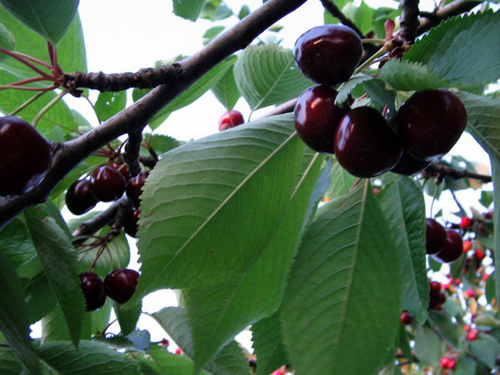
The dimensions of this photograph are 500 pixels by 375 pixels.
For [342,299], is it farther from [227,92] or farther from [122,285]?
[227,92]

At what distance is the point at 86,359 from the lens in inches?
42.4

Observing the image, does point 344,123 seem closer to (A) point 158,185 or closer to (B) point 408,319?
(A) point 158,185

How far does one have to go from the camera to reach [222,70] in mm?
1197

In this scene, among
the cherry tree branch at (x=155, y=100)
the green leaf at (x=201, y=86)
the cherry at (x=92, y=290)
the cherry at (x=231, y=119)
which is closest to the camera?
the cherry tree branch at (x=155, y=100)

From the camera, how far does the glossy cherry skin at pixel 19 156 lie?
0.82 m

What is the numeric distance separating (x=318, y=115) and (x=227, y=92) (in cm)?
128

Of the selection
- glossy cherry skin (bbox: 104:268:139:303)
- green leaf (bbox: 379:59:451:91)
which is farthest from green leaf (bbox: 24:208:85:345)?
green leaf (bbox: 379:59:451:91)

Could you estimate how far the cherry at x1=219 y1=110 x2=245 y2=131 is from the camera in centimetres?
203

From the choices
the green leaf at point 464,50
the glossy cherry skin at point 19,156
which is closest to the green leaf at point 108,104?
the glossy cherry skin at point 19,156

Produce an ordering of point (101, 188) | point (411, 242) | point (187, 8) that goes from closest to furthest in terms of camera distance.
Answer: point (411, 242) < point (187, 8) < point (101, 188)

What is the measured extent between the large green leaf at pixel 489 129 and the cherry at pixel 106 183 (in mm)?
980

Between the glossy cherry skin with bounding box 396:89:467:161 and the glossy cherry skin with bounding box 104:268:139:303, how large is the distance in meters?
1.00

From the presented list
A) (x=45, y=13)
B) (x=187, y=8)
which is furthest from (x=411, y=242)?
(x=45, y=13)

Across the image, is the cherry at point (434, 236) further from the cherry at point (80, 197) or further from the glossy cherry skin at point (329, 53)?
the cherry at point (80, 197)
